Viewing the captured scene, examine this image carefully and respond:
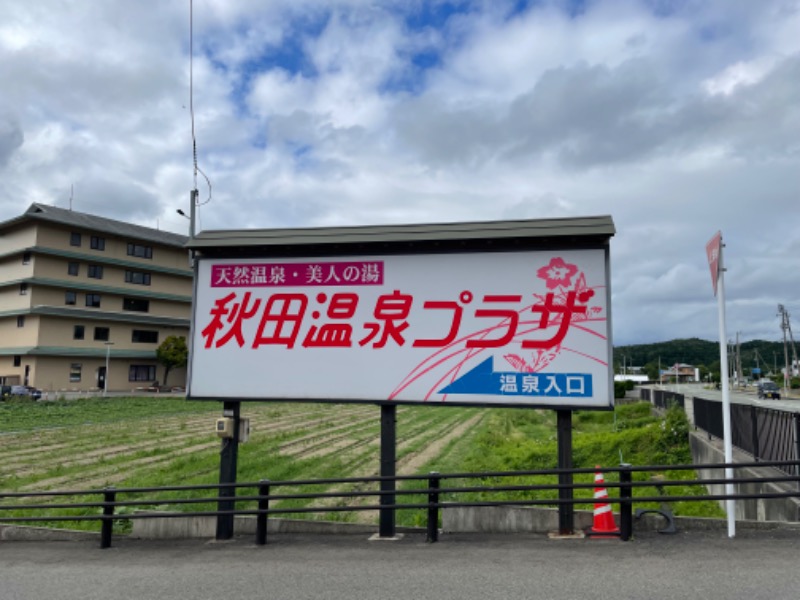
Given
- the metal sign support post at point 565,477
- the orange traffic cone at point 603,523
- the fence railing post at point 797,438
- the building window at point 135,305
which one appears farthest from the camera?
the building window at point 135,305

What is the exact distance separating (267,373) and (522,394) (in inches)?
143

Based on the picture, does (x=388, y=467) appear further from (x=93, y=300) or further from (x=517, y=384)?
(x=93, y=300)

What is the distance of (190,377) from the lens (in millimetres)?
8414

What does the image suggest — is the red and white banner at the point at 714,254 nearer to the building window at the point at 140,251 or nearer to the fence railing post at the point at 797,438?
the fence railing post at the point at 797,438

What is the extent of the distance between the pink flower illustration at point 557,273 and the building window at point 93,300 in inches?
2254

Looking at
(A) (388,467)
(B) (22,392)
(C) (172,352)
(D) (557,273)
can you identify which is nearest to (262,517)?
(A) (388,467)

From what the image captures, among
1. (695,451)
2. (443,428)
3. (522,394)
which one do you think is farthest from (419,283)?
(443,428)

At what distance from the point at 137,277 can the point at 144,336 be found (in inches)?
245

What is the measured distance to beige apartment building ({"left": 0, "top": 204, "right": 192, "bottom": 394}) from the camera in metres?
50.7

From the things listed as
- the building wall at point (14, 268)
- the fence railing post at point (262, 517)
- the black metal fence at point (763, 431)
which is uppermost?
the building wall at point (14, 268)

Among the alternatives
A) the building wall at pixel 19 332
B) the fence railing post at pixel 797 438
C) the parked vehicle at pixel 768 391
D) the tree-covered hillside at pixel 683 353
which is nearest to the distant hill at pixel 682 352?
the tree-covered hillside at pixel 683 353

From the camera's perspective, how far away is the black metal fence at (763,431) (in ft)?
29.9

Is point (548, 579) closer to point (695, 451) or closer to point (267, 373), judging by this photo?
point (267, 373)

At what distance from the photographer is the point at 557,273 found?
759cm
